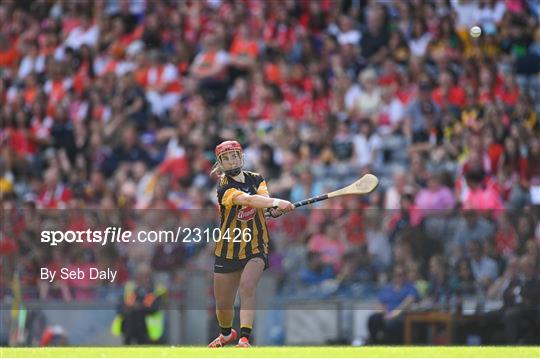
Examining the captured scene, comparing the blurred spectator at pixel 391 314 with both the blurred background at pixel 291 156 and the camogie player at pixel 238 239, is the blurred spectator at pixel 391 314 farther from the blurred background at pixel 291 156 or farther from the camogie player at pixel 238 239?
the camogie player at pixel 238 239

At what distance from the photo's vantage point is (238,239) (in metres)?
12.5

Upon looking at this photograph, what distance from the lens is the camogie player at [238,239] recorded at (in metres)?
12.3

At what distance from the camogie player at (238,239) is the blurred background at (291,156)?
209 cm

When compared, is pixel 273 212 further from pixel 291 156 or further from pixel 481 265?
pixel 291 156

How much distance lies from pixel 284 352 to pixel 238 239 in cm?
107

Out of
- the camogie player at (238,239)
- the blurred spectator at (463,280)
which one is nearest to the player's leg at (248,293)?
the camogie player at (238,239)

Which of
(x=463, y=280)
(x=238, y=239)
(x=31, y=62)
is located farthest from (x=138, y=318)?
(x=31, y=62)

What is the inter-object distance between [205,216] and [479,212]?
288 cm

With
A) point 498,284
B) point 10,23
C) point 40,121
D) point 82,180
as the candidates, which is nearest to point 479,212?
point 498,284

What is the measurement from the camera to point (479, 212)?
1498 cm

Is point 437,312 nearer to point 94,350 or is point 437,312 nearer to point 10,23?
point 94,350

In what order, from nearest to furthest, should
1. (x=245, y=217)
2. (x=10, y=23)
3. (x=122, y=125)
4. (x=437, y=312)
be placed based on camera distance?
1. (x=245, y=217)
2. (x=437, y=312)
3. (x=122, y=125)
4. (x=10, y=23)

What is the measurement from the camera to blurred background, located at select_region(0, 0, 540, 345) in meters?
14.8

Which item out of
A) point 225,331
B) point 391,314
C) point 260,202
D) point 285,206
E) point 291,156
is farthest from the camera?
point 291,156
